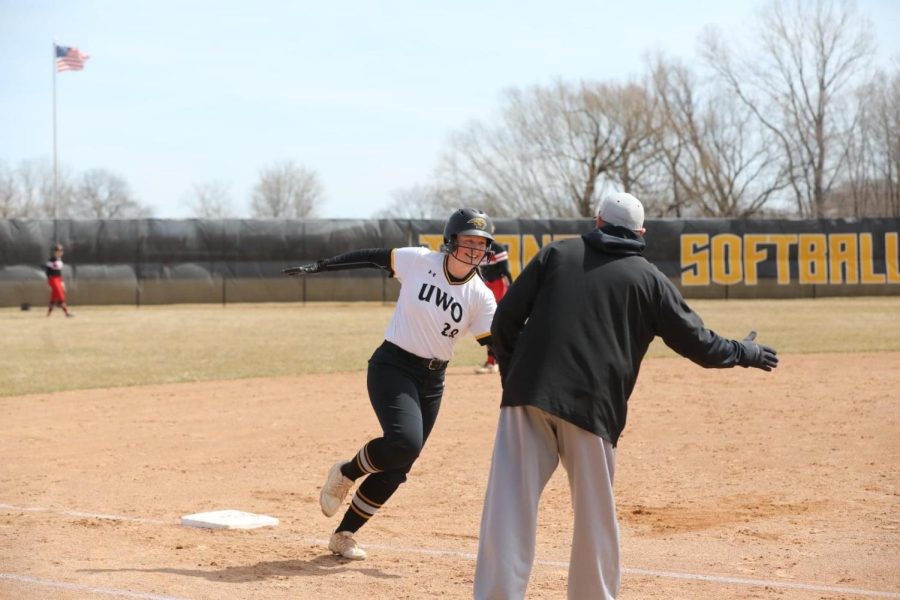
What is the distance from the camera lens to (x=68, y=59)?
40.4 m

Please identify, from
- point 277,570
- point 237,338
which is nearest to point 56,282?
point 237,338

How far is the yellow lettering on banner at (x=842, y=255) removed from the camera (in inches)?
1406

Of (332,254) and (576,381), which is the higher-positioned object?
(332,254)

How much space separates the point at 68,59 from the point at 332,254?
14.7m

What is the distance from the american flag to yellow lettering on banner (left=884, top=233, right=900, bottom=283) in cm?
2988

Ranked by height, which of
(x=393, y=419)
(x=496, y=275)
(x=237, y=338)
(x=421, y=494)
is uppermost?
(x=496, y=275)

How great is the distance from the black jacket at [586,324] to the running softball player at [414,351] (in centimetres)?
140

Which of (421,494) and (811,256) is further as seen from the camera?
(811,256)

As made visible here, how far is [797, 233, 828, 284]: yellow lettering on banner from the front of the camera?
35.7m

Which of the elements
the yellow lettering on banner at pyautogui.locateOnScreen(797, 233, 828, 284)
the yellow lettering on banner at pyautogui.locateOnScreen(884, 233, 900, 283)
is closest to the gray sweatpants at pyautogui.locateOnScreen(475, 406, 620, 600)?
the yellow lettering on banner at pyautogui.locateOnScreen(797, 233, 828, 284)

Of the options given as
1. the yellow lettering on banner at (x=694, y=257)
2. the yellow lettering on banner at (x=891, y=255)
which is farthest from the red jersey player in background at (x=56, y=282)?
the yellow lettering on banner at (x=891, y=255)

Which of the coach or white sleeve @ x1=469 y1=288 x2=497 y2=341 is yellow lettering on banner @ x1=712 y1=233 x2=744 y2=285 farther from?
the coach

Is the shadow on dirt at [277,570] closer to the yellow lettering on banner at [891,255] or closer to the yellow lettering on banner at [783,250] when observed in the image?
the yellow lettering on banner at [783,250]

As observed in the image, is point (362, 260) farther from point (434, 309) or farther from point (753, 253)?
point (753, 253)
